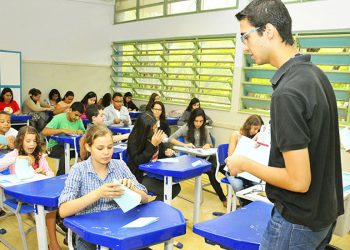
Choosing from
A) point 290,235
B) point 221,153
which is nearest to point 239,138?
point 221,153

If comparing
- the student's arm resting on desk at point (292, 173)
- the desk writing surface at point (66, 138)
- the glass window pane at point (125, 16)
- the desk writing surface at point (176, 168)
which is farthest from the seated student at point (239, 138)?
the glass window pane at point (125, 16)

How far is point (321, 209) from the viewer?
3.56 ft

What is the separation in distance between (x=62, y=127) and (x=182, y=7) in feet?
14.1

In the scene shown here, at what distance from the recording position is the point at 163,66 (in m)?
7.88

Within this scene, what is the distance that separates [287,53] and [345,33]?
4759 millimetres

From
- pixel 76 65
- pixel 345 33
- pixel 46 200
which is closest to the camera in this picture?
pixel 46 200

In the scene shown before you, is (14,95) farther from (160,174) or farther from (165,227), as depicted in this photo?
(165,227)

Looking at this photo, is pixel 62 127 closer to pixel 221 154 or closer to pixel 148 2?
pixel 221 154

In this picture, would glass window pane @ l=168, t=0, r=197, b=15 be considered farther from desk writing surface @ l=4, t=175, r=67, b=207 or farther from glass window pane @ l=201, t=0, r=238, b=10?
desk writing surface @ l=4, t=175, r=67, b=207

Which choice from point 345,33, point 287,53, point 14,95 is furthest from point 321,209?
point 14,95

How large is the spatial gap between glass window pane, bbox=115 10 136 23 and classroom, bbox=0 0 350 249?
0.13ft

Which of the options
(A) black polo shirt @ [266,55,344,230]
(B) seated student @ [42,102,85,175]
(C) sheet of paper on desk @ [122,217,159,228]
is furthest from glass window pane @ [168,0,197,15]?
(A) black polo shirt @ [266,55,344,230]

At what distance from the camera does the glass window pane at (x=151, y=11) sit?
8135 millimetres

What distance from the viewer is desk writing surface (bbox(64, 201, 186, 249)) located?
155 cm
